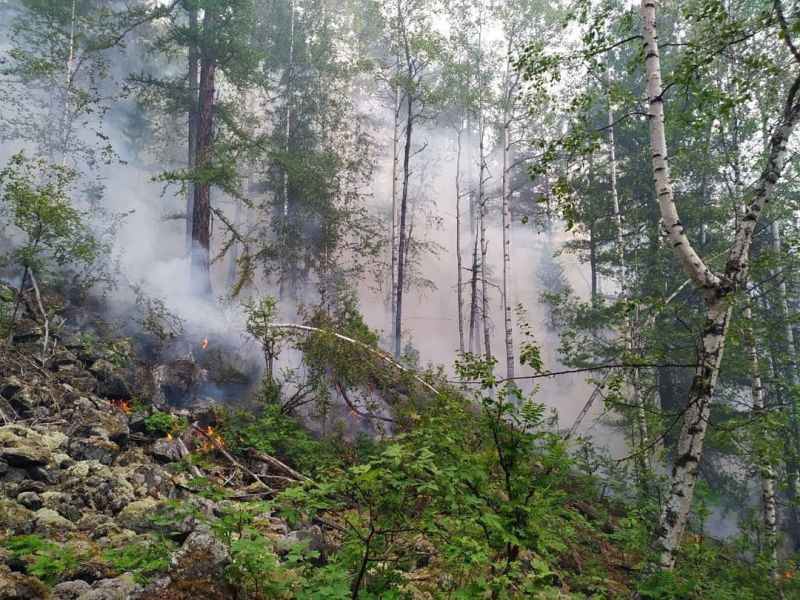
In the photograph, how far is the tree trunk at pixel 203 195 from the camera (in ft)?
43.5

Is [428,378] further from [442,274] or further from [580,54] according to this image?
[442,274]

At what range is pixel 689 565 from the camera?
589cm

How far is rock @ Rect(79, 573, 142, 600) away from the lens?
11.6 ft

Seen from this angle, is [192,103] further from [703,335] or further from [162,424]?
[703,335]

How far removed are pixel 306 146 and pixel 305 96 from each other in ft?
7.79

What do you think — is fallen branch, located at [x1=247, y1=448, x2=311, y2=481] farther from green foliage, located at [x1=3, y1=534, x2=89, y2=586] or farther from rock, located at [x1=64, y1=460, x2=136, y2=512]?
green foliage, located at [x1=3, y1=534, x2=89, y2=586]

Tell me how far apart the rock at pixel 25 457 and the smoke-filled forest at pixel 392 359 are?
0.10ft

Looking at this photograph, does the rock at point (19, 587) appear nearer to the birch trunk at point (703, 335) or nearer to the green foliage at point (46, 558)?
the green foliage at point (46, 558)

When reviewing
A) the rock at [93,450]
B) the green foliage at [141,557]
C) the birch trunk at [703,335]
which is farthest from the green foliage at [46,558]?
the birch trunk at [703,335]

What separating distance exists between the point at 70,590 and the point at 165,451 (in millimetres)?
3750

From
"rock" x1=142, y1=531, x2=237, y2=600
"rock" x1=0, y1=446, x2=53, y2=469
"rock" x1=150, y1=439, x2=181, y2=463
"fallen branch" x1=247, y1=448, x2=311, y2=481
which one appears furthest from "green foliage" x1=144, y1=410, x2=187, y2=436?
"rock" x1=142, y1=531, x2=237, y2=600

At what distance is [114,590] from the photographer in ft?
11.9

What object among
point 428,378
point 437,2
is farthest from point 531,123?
point 428,378

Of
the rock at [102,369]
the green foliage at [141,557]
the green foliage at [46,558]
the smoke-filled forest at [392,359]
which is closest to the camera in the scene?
the green foliage at [141,557]
